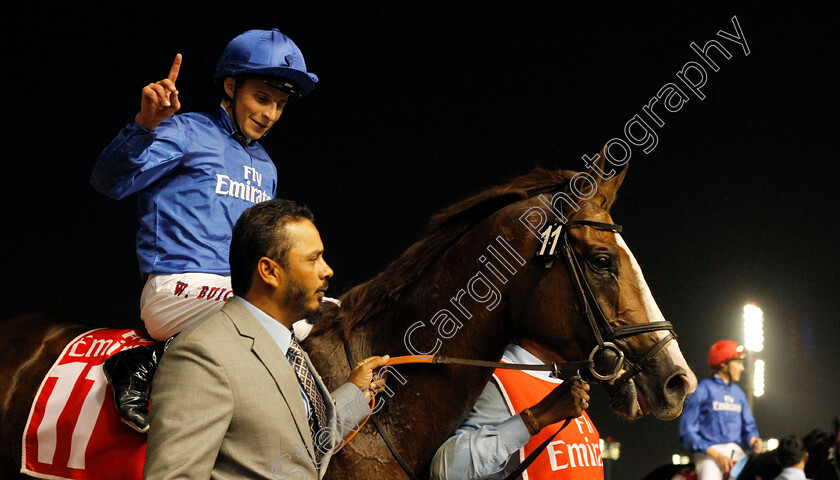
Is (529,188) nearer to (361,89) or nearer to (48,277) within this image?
(48,277)

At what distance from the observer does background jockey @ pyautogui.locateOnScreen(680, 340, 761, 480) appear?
6.12 metres

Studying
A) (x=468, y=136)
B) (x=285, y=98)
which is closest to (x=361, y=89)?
(x=468, y=136)

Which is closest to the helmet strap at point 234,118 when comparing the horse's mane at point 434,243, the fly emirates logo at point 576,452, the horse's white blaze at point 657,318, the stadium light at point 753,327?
the horse's mane at point 434,243

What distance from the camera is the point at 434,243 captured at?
2295mm

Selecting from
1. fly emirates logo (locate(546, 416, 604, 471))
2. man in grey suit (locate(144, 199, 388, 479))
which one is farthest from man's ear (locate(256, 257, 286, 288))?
fly emirates logo (locate(546, 416, 604, 471))

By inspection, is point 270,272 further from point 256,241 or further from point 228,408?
point 228,408

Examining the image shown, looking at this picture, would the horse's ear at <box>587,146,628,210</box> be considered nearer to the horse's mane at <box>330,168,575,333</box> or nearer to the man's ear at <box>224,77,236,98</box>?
the horse's mane at <box>330,168,575,333</box>

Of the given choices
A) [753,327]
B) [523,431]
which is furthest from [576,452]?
[753,327]

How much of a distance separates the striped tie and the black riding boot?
1.80ft

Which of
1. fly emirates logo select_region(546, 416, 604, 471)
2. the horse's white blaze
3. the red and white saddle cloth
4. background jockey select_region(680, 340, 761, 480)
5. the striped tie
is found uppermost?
the horse's white blaze

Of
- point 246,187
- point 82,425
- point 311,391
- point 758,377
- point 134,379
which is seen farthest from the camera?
point 758,377

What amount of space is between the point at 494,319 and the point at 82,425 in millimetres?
1307

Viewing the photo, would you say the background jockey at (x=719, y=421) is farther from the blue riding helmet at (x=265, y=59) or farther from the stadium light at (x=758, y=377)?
the blue riding helmet at (x=265, y=59)

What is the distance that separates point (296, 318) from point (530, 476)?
1283 millimetres
